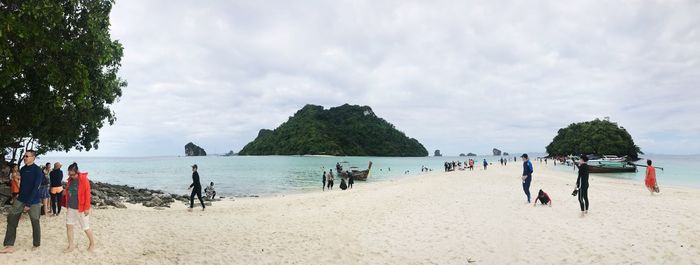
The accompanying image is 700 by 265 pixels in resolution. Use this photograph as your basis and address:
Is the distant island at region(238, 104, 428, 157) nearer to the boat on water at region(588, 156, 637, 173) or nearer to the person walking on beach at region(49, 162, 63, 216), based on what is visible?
the boat on water at region(588, 156, 637, 173)

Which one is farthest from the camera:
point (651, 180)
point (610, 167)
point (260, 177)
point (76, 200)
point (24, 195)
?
point (610, 167)

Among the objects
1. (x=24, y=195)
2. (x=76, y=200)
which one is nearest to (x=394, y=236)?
(x=76, y=200)

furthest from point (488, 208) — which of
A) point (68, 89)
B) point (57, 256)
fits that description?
point (68, 89)

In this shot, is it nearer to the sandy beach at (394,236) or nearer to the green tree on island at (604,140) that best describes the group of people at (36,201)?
the sandy beach at (394,236)

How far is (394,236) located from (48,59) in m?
11.2

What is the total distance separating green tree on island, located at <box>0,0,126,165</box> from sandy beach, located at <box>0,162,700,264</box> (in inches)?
141

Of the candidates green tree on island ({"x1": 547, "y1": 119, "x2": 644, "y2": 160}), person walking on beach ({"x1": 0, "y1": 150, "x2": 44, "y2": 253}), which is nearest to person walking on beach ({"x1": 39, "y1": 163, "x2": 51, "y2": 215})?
person walking on beach ({"x1": 0, "y1": 150, "x2": 44, "y2": 253})

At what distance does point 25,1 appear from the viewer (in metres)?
9.32

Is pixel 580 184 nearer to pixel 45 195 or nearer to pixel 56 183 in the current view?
pixel 56 183

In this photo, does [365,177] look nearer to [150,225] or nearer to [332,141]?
[150,225]

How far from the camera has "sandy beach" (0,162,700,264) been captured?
348 inches

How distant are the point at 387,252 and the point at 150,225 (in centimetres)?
842

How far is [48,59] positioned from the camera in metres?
10.4

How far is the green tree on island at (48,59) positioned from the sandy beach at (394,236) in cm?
359
